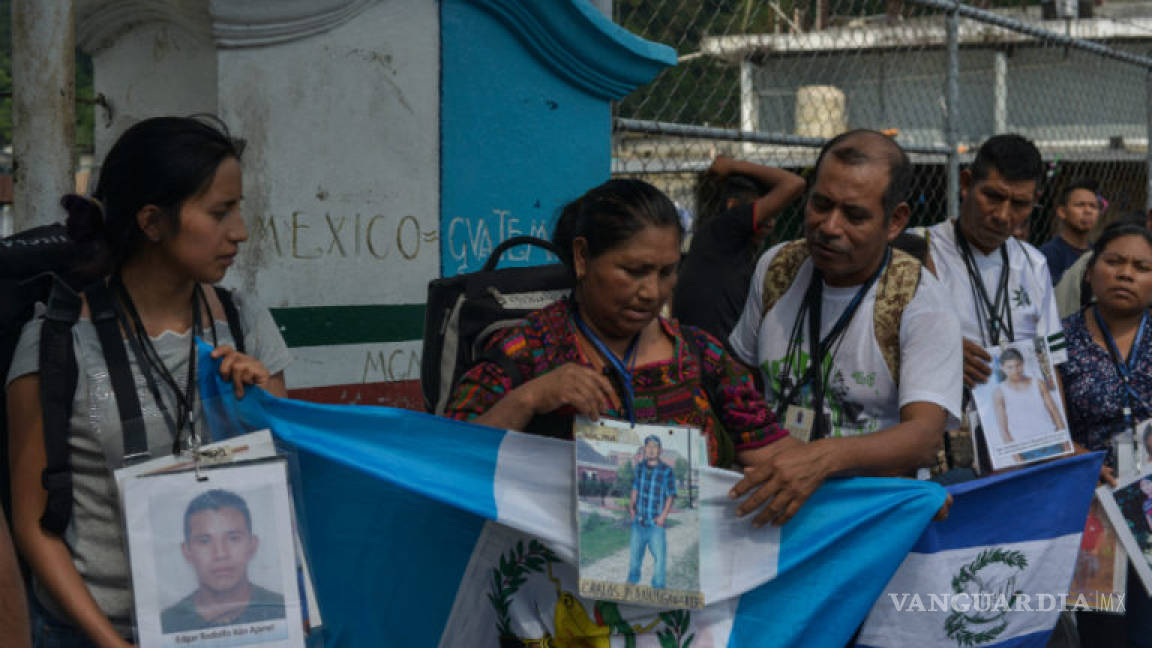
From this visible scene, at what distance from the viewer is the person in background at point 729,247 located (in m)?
4.92

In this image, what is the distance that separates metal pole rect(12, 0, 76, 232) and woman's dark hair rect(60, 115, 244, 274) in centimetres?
75

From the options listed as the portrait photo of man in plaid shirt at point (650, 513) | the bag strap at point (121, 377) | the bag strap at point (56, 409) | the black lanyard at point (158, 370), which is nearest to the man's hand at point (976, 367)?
the portrait photo of man in plaid shirt at point (650, 513)

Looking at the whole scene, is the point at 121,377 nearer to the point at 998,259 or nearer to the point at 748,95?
the point at 998,259

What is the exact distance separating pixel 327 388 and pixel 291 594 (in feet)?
5.75

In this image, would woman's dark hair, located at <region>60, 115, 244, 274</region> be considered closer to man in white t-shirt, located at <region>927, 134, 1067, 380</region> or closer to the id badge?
the id badge

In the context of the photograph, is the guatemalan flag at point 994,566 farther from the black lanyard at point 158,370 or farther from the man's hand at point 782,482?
the black lanyard at point 158,370

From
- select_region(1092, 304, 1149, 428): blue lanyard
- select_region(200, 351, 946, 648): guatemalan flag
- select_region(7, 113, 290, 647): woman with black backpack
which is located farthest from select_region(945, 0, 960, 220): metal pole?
select_region(7, 113, 290, 647): woman with black backpack

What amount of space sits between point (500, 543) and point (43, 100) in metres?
1.74

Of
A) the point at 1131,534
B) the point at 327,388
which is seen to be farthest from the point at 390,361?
the point at 1131,534

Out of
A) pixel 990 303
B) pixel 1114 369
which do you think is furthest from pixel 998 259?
pixel 1114 369

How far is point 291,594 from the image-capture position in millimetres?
2311

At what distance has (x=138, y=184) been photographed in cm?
243

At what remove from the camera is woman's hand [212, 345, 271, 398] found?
2438mm

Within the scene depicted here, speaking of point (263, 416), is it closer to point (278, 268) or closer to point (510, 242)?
point (510, 242)
